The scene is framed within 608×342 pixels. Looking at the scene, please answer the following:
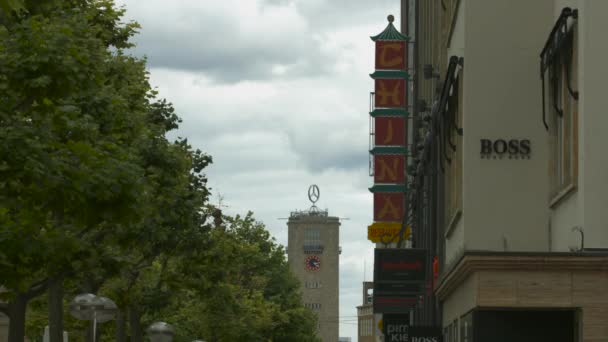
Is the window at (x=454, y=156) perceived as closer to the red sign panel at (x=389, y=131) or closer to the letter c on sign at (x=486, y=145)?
the letter c on sign at (x=486, y=145)

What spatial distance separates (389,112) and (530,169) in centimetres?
3125

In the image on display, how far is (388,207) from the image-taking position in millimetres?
57062

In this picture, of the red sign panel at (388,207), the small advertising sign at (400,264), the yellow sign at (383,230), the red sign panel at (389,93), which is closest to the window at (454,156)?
the small advertising sign at (400,264)

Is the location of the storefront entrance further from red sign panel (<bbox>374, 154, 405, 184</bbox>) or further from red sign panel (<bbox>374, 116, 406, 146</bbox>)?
red sign panel (<bbox>374, 154, 405, 184</bbox>)

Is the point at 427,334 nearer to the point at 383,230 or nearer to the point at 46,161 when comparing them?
the point at 46,161

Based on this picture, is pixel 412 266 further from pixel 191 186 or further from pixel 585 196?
pixel 585 196

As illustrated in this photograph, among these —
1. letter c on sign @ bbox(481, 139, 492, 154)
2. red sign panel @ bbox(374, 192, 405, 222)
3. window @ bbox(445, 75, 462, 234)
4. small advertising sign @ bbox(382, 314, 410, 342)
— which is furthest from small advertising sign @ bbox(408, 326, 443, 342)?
red sign panel @ bbox(374, 192, 405, 222)

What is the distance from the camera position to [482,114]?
69.9ft

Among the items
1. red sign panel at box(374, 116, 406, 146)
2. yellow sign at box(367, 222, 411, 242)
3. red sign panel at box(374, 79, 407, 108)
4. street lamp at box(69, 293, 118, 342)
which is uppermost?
red sign panel at box(374, 79, 407, 108)

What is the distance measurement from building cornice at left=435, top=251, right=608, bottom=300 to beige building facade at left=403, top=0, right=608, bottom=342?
2cm

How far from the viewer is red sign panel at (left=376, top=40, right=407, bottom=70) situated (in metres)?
52.1

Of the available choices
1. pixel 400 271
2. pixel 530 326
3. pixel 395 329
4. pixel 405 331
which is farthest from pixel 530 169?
pixel 395 329

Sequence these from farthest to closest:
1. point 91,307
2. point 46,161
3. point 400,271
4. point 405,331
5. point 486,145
Result: point 405,331, point 400,271, point 91,307, point 486,145, point 46,161

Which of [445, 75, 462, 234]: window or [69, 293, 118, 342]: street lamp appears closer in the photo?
[445, 75, 462, 234]: window
